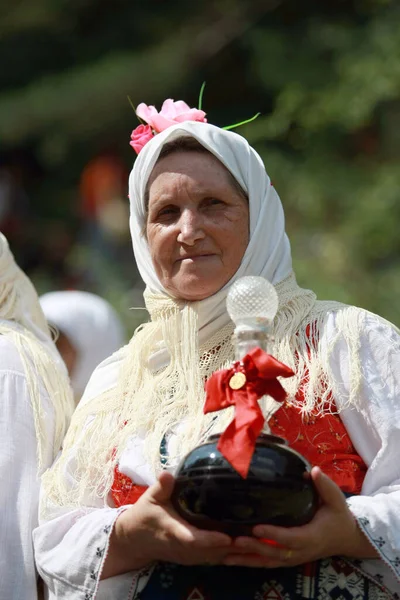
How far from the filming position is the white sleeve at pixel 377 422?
8.14 feet

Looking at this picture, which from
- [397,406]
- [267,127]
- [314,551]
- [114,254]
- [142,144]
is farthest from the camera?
[114,254]

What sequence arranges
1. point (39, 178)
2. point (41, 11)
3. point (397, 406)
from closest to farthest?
point (397, 406), point (41, 11), point (39, 178)

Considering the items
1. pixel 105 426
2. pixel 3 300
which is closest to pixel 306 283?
pixel 3 300

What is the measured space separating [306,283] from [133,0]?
4.70 m

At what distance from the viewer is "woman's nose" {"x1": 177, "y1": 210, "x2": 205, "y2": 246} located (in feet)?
9.50

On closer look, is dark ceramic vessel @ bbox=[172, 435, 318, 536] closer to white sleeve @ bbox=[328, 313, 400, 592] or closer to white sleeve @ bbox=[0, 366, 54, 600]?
white sleeve @ bbox=[328, 313, 400, 592]

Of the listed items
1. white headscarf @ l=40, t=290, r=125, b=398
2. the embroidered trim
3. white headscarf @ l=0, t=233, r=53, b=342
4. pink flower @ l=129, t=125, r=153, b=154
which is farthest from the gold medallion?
white headscarf @ l=40, t=290, r=125, b=398

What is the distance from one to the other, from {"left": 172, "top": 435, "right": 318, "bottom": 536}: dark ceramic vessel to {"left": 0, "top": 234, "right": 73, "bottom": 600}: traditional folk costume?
0.83 meters

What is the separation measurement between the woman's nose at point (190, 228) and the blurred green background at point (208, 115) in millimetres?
3428

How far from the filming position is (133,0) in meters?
10.6

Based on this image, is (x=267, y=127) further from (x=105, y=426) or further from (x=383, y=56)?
(x=105, y=426)

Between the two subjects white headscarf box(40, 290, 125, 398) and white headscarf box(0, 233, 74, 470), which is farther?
white headscarf box(40, 290, 125, 398)

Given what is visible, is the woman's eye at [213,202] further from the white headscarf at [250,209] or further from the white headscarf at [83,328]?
the white headscarf at [83,328]

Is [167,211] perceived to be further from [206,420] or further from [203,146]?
[206,420]
